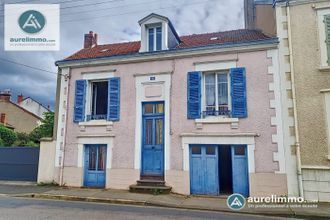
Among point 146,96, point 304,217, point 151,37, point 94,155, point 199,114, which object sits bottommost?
point 304,217

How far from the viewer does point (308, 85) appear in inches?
335

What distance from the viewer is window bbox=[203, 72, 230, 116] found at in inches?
372

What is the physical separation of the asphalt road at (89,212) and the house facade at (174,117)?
221 cm

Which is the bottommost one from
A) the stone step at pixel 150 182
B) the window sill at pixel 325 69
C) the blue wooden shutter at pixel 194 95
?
the stone step at pixel 150 182

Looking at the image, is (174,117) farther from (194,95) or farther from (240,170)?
(240,170)

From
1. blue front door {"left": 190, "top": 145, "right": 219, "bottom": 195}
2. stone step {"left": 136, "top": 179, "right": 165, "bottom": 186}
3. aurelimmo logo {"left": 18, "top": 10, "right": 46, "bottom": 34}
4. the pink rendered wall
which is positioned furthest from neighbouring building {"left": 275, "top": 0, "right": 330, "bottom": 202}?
aurelimmo logo {"left": 18, "top": 10, "right": 46, "bottom": 34}

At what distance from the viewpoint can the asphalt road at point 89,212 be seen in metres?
6.26

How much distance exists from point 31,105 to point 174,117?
2997 cm

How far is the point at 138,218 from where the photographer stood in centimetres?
618

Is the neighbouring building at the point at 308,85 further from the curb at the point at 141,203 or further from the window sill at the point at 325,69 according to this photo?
the curb at the point at 141,203

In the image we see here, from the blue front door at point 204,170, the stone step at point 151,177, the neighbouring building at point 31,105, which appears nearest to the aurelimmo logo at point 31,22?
the stone step at point 151,177

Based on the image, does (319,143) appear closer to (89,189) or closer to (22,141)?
(89,189)

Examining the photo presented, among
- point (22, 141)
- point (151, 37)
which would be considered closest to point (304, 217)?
point (151, 37)

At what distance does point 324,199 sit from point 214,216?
152 inches
